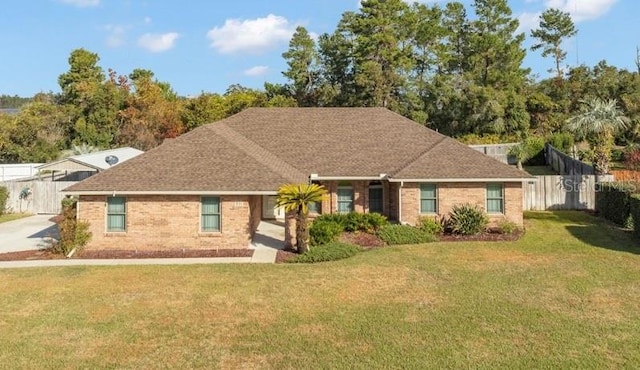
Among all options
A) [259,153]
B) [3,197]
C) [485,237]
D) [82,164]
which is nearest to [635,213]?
[485,237]

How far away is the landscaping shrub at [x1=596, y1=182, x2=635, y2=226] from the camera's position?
1970cm

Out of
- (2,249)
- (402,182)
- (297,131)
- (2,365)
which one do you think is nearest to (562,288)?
(402,182)

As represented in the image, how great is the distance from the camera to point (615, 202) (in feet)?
68.0

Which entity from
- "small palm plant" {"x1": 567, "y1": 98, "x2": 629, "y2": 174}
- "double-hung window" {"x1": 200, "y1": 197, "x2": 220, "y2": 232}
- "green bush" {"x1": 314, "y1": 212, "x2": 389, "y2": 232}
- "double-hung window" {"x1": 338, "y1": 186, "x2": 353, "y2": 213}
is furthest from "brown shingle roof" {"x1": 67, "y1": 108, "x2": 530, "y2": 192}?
"small palm plant" {"x1": 567, "y1": 98, "x2": 629, "y2": 174}

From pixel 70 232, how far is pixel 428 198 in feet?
47.3

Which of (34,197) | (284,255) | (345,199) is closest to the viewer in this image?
(284,255)

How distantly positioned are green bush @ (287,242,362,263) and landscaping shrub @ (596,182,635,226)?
12183mm

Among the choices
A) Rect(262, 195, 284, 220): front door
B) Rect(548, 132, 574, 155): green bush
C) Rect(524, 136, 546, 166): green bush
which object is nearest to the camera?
Rect(262, 195, 284, 220): front door

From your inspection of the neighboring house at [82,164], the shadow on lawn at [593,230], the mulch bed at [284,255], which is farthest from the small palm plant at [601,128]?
the neighboring house at [82,164]

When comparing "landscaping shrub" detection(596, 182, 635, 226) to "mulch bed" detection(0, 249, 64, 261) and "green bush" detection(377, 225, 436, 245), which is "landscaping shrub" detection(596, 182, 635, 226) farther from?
"mulch bed" detection(0, 249, 64, 261)

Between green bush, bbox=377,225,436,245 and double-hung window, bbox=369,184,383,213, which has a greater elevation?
double-hung window, bbox=369,184,383,213

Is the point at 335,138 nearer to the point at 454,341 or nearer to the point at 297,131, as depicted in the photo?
the point at 297,131

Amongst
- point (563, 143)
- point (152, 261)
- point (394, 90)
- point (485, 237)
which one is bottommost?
point (152, 261)

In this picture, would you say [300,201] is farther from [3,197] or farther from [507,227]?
[3,197]
